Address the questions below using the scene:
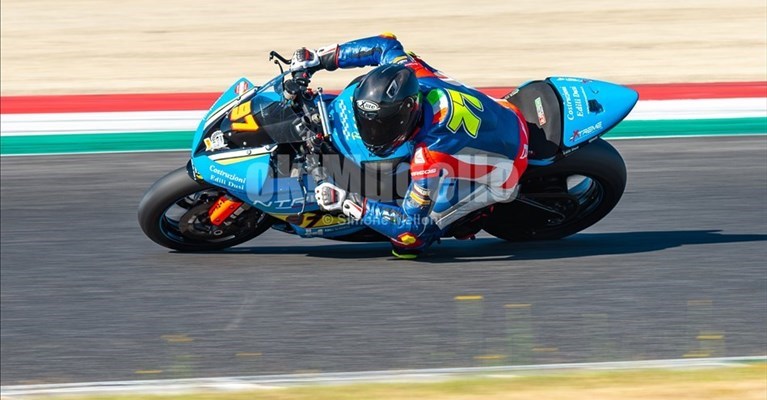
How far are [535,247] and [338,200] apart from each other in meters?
1.49

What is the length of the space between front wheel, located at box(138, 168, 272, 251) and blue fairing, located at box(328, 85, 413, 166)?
0.75 meters

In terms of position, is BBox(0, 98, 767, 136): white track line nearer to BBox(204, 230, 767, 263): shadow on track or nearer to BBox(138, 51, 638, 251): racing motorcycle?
BBox(204, 230, 767, 263): shadow on track

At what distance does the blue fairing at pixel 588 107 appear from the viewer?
244 inches

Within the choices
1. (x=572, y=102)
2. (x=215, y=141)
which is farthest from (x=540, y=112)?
(x=215, y=141)

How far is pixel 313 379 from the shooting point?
4789 millimetres

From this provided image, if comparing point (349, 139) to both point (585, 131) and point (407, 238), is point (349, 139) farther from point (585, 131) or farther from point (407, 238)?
point (585, 131)

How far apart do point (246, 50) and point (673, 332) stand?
9.63m

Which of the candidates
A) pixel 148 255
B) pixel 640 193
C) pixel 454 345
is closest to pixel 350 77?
pixel 640 193

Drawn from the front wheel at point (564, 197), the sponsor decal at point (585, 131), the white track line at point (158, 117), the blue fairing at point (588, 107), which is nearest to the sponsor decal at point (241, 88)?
the front wheel at point (564, 197)

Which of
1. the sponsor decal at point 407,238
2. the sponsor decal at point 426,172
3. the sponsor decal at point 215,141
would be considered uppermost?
the sponsor decal at point 215,141

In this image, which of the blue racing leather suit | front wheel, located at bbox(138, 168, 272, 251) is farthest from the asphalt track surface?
the blue racing leather suit

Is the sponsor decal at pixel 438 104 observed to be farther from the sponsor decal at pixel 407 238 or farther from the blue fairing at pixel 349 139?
the sponsor decal at pixel 407 238

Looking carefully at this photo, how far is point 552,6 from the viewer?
1598 cm

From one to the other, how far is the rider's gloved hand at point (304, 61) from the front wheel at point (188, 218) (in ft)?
2.72
